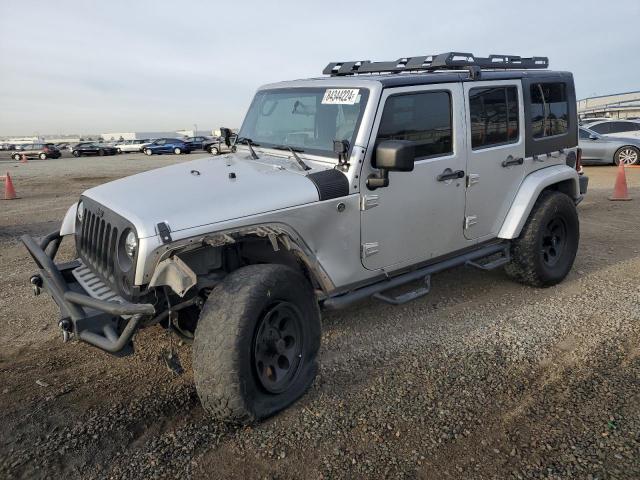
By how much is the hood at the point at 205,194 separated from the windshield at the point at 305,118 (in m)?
0.30

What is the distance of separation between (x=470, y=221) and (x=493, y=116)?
38.5 inches

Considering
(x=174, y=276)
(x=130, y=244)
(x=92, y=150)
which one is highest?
(x=130, y=244)

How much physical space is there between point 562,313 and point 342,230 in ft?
7.90

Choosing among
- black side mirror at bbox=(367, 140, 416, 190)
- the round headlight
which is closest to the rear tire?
black side mirror at bbox=(367, 140, 416, 190)

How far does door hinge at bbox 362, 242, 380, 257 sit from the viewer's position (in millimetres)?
3754

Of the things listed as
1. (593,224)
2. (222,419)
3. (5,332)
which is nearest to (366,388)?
(222,419)

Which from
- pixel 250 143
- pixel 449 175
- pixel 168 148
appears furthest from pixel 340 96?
pixel 168 148

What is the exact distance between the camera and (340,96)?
3947mm

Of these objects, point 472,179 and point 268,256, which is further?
point 472,179

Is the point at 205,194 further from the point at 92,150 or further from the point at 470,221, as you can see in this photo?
the point at 92,150

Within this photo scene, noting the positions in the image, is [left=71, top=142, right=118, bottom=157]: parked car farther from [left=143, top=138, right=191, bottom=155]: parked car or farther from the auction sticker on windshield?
the auction sticker on windshield

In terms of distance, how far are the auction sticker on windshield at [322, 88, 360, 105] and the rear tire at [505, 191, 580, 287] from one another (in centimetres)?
231

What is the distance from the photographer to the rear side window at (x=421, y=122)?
3840 millimetres

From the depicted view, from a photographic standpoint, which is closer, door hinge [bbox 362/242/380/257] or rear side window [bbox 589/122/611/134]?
door hinge [bbox 362/242/380/257]
